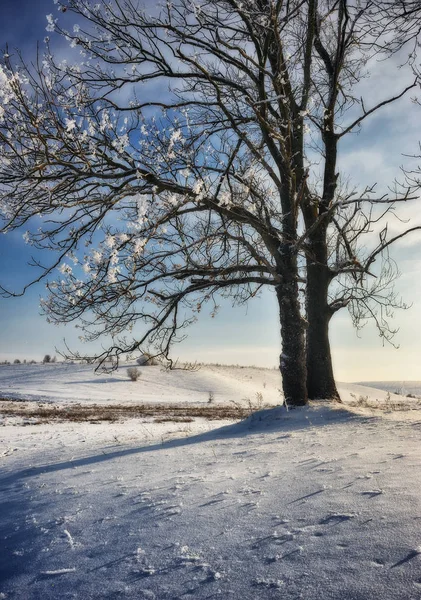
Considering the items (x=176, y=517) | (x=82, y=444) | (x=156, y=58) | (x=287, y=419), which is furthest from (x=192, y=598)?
(x=156, y=58)

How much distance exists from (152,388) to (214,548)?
115 ft

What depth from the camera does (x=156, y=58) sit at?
900 centimetres

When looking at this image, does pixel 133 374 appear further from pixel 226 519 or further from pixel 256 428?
pixel 226 519

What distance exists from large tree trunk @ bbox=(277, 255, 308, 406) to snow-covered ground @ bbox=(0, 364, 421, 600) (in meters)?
1.97

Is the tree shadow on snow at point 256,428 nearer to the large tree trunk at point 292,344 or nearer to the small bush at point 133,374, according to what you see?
the large tree trunk at point 292,344

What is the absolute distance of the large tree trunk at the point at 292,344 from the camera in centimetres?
961

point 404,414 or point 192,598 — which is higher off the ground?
point 404,414

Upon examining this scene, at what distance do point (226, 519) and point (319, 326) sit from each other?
7.53 metres

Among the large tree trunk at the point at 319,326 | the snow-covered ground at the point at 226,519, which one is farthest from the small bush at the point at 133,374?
the snow-covered ground at the point at 226,519

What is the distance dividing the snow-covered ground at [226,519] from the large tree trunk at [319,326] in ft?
9.35

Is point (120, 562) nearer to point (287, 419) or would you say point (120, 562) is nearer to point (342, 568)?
point (342, 568)

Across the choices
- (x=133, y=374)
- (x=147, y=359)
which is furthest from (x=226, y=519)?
(x=133, y=374)

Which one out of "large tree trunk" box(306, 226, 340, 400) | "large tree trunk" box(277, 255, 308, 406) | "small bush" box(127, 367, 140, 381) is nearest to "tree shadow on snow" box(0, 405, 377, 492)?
"large tree trunk" box(277, 255, 308, 406)

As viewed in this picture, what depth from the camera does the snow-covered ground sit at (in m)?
2.79
